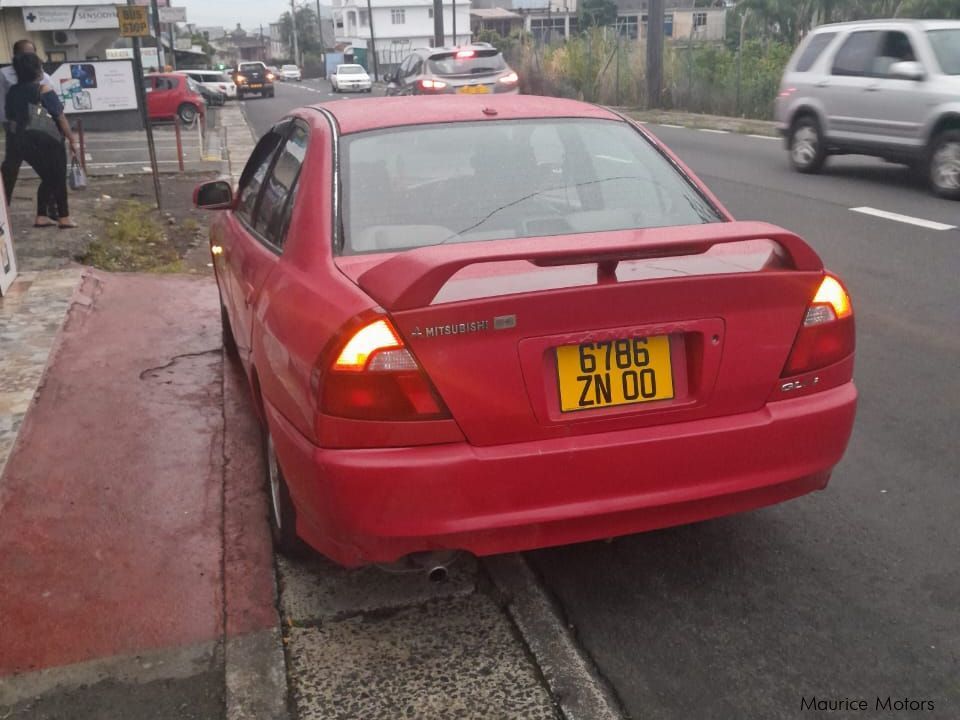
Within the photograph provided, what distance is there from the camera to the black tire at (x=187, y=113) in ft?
107

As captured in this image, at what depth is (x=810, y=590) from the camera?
3.49m

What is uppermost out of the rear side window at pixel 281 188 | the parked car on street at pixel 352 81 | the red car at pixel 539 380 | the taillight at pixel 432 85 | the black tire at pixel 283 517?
the rear side window at pixel 281 188

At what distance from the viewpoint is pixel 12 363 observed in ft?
20.1

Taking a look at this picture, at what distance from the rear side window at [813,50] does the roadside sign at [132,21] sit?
840 cm

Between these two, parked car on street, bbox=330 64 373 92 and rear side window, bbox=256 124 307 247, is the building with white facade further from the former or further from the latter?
rear side window, bbox=256 124 307 247

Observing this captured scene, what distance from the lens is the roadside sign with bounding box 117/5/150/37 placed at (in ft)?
39.9

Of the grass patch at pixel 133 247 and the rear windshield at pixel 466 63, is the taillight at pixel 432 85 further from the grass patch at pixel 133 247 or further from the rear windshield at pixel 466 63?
the grass patch at pixel 133 247

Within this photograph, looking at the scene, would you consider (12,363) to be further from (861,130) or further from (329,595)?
(861,130)

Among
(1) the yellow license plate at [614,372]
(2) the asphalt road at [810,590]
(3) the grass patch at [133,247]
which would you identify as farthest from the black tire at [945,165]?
(1) the yellow license plate at [614,372]

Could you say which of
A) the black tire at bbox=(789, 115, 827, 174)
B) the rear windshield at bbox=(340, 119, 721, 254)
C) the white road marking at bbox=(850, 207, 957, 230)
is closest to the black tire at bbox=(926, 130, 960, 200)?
the white road marking at bbox=(850, 207, 957, 230)

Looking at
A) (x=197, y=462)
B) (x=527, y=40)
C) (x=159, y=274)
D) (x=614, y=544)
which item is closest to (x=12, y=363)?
(x=197, y=462)

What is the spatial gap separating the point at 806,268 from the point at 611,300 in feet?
2.22

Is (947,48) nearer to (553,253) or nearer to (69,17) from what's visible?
(553,253)

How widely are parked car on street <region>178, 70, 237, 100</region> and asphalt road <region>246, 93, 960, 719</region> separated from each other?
141ft
